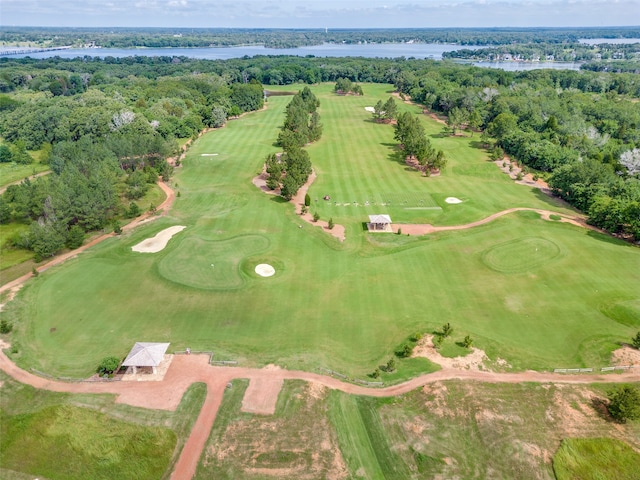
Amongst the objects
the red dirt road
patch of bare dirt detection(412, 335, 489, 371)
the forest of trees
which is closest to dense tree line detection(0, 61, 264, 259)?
the forest of trees

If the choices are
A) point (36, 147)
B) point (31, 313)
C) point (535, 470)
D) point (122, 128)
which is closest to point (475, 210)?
point (535, 470)

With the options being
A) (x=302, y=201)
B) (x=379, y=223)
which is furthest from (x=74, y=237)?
(x=379, y=223)

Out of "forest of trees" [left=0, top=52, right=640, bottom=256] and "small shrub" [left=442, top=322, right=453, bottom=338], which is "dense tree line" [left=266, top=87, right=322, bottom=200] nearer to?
"forest of trees" [left=0, top=52, right=640, bottom=256]

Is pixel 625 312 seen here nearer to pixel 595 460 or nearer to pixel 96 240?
pixel 595 460

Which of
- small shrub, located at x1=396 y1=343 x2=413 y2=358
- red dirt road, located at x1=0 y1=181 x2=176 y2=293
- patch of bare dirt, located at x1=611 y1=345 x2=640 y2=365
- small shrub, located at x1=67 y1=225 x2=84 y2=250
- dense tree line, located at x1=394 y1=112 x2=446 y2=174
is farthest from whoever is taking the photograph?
dense tree line, located at x1=394 y1=112 x2=446 y2=174

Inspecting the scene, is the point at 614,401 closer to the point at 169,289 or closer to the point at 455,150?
the point at 169,289

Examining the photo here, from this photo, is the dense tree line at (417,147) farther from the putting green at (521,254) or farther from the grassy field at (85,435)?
the grassy field at (85,435)
